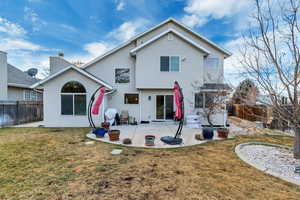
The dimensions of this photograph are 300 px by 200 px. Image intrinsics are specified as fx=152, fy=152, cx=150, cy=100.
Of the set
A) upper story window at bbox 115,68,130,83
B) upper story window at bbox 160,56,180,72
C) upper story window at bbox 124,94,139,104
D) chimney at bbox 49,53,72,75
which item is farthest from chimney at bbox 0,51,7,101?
upper story window at bbox 160,56,180,72

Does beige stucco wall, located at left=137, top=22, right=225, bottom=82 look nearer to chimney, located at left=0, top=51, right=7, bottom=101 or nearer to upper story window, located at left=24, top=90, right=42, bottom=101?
chimney, located at left=0, top=51, right=7, bottom=101

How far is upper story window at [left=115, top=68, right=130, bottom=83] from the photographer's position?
13320 mm

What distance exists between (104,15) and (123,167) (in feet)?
47.7

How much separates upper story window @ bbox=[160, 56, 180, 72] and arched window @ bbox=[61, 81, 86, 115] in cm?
640

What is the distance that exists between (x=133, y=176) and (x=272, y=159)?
490cm

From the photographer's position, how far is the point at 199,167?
4676mm

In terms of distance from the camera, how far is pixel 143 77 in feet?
40.2

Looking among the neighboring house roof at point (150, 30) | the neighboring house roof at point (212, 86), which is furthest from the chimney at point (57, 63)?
the neighboring house roof at point (212, 86)

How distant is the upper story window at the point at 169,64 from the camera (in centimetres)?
1227

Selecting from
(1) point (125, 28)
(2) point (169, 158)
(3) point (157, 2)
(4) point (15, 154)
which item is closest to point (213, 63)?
(3) point (157, 2)

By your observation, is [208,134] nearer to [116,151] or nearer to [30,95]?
[116,151]

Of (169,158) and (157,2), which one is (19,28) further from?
(169,158)

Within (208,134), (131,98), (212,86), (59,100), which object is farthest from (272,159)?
(59,100)

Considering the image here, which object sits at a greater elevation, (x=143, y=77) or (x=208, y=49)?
(x=208, y=49)
